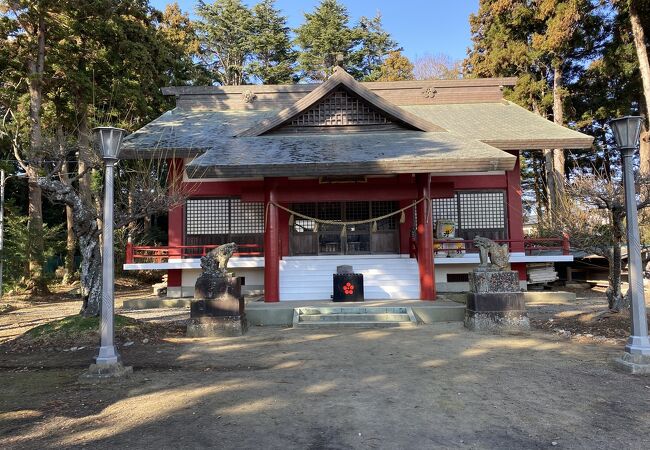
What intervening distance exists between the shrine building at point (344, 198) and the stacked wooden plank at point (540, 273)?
2.39 feet

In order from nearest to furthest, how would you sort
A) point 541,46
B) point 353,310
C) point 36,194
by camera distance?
point 353,310, point 36,194, point 541,46

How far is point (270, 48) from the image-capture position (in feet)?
Answer: 107

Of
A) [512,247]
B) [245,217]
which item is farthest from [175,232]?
[512,247]

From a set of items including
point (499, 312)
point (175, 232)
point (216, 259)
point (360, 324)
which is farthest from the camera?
point (175, 232)

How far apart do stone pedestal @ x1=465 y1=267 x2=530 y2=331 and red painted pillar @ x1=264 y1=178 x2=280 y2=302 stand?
4876 millimetres

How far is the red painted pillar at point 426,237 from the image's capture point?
35.1 ft

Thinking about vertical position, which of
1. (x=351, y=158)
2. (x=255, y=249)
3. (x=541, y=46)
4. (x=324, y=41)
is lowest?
(x=255, y=249)

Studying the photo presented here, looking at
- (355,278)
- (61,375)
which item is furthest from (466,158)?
(61,375)

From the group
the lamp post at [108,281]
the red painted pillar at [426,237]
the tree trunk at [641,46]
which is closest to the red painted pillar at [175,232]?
the lamp post at [108,281]

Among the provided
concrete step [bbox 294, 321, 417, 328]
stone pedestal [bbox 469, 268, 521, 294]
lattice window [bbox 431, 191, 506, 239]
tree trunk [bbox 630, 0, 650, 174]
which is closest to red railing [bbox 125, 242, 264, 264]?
concrete step [bbox 294, 321, 417, 328]

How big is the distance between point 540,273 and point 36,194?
20.2 m

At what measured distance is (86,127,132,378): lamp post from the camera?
5656 millimetres

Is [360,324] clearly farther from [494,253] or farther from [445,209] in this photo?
[445,209]

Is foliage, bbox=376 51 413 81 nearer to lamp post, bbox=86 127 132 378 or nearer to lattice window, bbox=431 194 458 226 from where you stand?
lattice window, bbox=431 194 458 226
